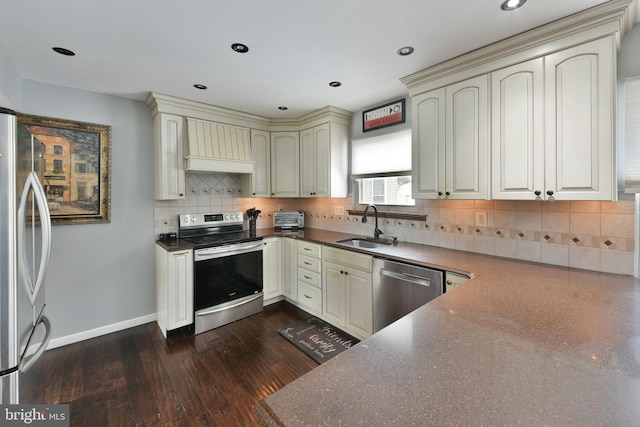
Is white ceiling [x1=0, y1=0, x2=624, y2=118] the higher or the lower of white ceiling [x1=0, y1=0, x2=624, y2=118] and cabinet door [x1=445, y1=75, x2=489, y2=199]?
the higher

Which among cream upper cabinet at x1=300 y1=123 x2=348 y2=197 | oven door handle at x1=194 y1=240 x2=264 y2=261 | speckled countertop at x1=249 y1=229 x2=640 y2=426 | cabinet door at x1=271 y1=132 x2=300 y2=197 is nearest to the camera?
speckled countertop at x1=249 y1=229 x2=640 y2=426

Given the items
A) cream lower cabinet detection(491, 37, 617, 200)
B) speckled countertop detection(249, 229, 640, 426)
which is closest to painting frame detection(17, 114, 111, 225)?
speckled countertop detection(249, 229, 640, 426)

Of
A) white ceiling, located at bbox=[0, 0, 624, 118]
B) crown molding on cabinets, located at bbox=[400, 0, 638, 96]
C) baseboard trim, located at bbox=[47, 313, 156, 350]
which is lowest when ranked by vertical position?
baseboard trim, located at bbox=[47, 313, 156, 350]

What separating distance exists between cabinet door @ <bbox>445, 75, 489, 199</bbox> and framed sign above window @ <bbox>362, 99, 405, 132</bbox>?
2.45 feet

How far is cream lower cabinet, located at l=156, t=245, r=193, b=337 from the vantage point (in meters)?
2.65

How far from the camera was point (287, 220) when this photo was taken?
3.86 m

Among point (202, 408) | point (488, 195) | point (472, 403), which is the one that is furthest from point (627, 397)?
point (202, 408)

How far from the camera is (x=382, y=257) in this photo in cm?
233

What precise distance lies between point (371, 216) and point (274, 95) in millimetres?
1703

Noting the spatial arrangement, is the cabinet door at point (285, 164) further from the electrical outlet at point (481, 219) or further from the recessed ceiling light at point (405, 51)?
the electrical outlet at point (481, 219)

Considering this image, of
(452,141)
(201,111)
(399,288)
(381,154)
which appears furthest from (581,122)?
(201,111)

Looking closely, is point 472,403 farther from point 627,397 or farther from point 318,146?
point 318,146

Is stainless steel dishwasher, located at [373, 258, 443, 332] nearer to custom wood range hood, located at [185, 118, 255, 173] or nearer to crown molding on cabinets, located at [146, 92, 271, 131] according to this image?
custom wood range hood, located at [185, 118, 255, 173]

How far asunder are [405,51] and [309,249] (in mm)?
2088
